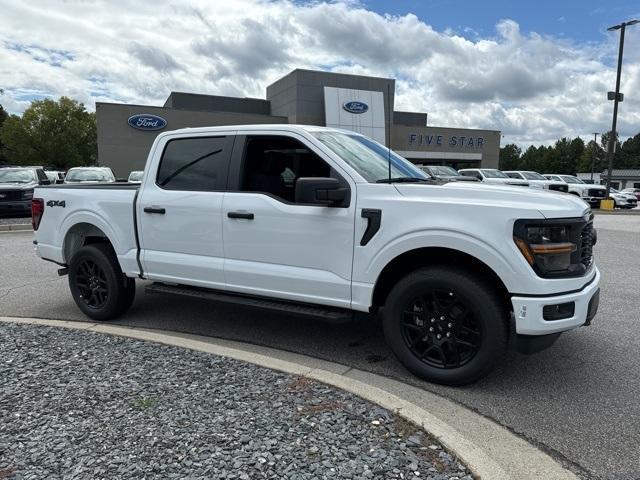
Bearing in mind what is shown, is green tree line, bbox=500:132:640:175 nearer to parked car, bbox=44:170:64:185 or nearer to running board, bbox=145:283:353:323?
parked car, bbox=44:170:64:185

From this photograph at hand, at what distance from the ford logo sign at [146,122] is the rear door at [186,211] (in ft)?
114

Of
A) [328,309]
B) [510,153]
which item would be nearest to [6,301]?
[328,309]

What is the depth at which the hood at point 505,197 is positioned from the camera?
340 centimetres

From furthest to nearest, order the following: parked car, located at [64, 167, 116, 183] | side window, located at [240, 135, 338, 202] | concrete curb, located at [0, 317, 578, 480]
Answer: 1. parked car, located at [64, 167, 116, 183]
2. side window, located at [240, 135, 338, 202]
3. concrete curb, located at [0, 317, 578, 480]

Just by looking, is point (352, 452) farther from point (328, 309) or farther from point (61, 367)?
point (61, 367)

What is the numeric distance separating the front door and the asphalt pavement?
687 mm

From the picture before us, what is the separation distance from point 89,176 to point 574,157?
131979 mm

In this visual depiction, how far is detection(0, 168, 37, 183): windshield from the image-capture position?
15891mm

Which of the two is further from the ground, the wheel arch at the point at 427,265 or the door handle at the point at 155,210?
the door handle at the point at 155,210

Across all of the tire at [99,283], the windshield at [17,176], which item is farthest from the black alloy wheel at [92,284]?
the windshield at [17,176]

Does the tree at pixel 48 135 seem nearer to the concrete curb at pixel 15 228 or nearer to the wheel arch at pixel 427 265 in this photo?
the concrete curb at pixel 15 228

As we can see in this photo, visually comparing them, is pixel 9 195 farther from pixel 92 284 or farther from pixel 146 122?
pixel 146 122

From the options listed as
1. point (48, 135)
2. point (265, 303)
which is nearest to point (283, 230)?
point (265, 303)

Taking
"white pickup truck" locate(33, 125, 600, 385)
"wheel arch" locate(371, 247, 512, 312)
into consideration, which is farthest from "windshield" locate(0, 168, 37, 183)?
"wheel arch" locate(371, 247, 512, 312)
